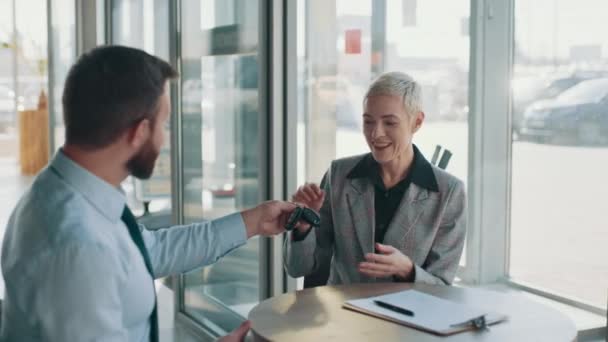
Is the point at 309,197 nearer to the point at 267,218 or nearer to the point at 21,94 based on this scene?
the point at 267,218

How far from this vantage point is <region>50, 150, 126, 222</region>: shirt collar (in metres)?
1.74

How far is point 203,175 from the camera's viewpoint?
16.4ft

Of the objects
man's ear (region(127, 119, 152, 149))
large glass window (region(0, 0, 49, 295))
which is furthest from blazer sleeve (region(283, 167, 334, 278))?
large glass window (region(0, 0, 49, 295))

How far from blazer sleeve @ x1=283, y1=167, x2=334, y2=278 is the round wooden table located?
13.8 inches

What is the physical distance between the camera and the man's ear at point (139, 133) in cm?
177

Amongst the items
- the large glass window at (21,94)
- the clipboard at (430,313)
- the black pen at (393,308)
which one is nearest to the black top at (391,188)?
the clipboard at (430,313)

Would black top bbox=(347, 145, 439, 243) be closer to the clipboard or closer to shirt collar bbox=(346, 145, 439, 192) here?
shirt collar bbox=(346, 145, 439, 192)

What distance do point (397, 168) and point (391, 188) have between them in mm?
76

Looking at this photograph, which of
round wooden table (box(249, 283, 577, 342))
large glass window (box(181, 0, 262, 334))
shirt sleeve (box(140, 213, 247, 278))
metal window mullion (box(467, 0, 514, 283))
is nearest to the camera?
round wooden table (box(249, 283, 577, 342))

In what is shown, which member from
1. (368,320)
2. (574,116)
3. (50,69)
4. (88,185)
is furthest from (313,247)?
(50,69)

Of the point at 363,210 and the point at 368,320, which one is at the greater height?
the point at 363,210

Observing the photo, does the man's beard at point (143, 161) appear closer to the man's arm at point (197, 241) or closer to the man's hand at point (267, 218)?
the man's arm at point (197, 241)

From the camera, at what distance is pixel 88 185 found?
1743mm

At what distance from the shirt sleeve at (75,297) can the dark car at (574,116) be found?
261cm
